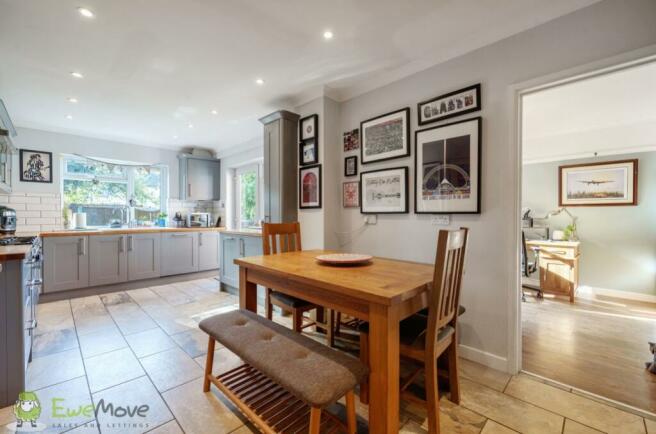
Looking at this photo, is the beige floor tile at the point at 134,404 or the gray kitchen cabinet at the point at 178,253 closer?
the beige floor tile at the point at 134,404

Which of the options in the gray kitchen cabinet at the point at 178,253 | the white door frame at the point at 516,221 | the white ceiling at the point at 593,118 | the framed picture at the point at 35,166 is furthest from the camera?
the gray kitchen cabinet at the point at 178,253

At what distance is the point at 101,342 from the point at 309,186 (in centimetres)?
237

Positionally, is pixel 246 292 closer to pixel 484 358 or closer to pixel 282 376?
pixel 282 376

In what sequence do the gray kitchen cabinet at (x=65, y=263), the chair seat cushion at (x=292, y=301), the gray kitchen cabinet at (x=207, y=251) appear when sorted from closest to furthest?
the chair seat cushion at (x=292, y=301) < the gray kitchen cabinet at (x=65, y=263) < the gray kitchen cabinet at (x=207, y=251)

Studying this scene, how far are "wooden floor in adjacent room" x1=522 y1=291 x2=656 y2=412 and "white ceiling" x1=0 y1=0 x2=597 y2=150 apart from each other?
2.41 meters

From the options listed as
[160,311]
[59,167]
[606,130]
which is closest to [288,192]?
[160,311]

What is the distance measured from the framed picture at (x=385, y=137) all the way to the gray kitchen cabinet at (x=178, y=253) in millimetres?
3413

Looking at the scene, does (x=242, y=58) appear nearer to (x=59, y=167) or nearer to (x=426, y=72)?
(x=426, y=72)

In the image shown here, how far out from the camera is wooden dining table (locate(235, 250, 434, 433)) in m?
1.15

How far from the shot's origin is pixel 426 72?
233 centimetres

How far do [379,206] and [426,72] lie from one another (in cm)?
125

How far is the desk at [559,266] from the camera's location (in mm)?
3568

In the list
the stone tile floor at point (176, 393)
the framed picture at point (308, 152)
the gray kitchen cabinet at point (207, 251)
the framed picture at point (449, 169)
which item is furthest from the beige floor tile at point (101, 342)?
the framed picture at point (449, 169)

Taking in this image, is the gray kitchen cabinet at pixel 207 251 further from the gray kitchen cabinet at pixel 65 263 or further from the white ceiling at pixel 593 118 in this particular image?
the white ceiling at pixel 593 118
